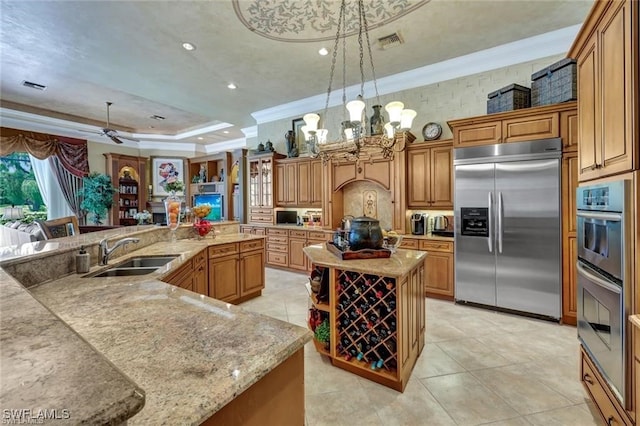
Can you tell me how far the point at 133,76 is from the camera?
440 cm

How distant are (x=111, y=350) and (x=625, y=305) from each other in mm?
2283

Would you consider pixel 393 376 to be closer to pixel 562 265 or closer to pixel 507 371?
pixel 507 371

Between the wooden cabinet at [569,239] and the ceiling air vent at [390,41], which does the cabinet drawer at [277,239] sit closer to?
the ceiling air vent at [390,41]

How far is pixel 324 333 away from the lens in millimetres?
2402

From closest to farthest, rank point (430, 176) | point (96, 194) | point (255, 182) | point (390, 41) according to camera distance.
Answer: point (390, 41) < point (430, 176) < point (255, 182) < point (96, 194)

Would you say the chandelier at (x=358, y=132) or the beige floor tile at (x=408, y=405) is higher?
the chandelier at (x=358, y=132)

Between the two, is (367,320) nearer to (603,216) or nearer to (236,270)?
(603,216)

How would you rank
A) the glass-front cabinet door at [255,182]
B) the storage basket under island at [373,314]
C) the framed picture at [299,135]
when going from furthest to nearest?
the glass-front cabinet door at [255,182], the framed picture at [299,135], the storage basket under island at [373,314]

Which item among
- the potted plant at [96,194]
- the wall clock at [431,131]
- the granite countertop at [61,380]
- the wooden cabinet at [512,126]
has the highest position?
the wall clock at [431,131]

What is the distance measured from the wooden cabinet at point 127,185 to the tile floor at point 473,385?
7682mm

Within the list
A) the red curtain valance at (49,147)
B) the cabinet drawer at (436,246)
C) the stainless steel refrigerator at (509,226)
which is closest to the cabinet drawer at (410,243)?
the cabinet drawer at (436,246)

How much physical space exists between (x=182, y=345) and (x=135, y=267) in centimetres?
201

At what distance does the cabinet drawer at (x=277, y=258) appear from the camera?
5672 mm

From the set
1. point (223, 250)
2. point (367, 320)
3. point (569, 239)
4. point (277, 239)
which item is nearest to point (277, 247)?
point (277, 239)
